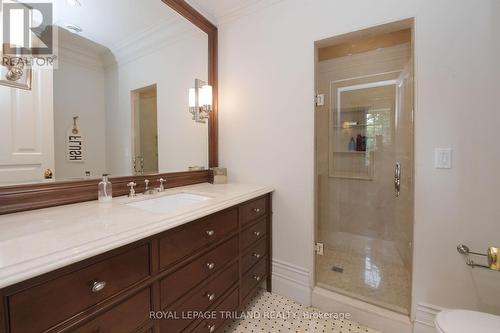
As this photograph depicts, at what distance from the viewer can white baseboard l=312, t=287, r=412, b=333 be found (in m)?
1.40

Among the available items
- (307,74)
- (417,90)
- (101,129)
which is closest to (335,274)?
(417,90)

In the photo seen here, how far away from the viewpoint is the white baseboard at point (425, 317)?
1305 mm

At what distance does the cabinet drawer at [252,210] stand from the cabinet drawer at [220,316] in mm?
458

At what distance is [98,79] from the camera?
1.34 m

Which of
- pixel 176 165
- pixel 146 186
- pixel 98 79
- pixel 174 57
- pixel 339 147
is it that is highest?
pixel 174 57

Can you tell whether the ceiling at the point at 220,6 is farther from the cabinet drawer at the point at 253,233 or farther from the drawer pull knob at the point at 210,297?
the drawer pull knob at the point at 210,297

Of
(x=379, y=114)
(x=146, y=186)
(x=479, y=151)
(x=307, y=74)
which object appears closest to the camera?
(x=479, y=151)

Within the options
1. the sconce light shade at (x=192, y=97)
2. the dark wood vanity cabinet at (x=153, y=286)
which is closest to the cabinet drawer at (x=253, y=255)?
the dark wood vanity cabinet at (x=153, y=286)

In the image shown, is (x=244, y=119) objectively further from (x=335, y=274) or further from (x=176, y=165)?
(x=335, y=274)

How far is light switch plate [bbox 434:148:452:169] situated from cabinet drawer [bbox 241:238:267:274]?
1266 millimetres

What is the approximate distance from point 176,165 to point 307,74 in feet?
4.16

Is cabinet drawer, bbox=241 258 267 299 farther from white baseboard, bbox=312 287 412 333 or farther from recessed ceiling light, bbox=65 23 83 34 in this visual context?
recessed ceiling light, bbox=65 23 83 34

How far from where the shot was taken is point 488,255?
44.5 inches

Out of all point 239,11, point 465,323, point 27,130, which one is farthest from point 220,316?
point 239,11
